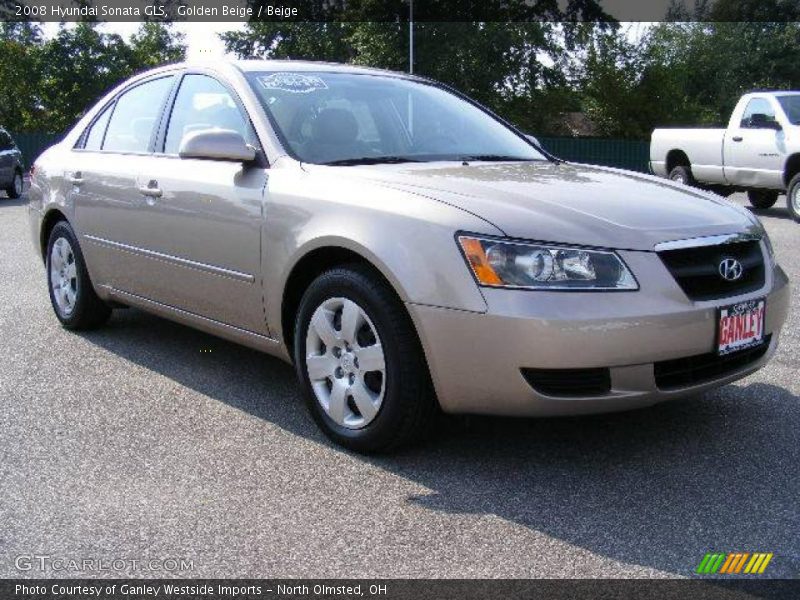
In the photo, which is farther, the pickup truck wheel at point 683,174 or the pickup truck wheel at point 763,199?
the pickup truck wheel at point 683,174

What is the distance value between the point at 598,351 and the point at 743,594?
0.92m

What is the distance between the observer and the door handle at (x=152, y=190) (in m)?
4.74

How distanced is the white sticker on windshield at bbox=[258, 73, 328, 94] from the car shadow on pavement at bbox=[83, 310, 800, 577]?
4.83 feet

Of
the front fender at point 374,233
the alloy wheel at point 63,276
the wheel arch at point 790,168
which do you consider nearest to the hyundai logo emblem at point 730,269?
the front fender at point 374,233

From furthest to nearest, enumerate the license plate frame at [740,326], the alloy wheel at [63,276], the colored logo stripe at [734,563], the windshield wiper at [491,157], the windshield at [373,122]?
the alloy wheel at [63,276], the windshield wiper at [491,157], the windshield at [373,122], the license plate frame at [740,326], the colored logo stripe at [734,563]

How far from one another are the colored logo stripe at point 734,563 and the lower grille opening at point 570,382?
2.28 feet

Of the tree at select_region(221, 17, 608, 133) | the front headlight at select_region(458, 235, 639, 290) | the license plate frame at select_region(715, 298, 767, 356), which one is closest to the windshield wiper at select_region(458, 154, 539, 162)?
the front headlight at select_region(458, 235, 639, 290)

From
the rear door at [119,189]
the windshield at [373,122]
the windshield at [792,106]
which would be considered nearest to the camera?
the windshield at [373,122]

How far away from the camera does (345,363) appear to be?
12.4ft

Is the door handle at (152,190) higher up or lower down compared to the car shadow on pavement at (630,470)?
higher up

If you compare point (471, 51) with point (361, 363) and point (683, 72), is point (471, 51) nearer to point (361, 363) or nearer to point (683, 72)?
point (683, 72)

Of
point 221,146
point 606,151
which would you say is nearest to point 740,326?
point 221,146

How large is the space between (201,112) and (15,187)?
16.8m

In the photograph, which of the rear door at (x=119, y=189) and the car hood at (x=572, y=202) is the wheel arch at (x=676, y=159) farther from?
the car hood at (x=572, y=202)
